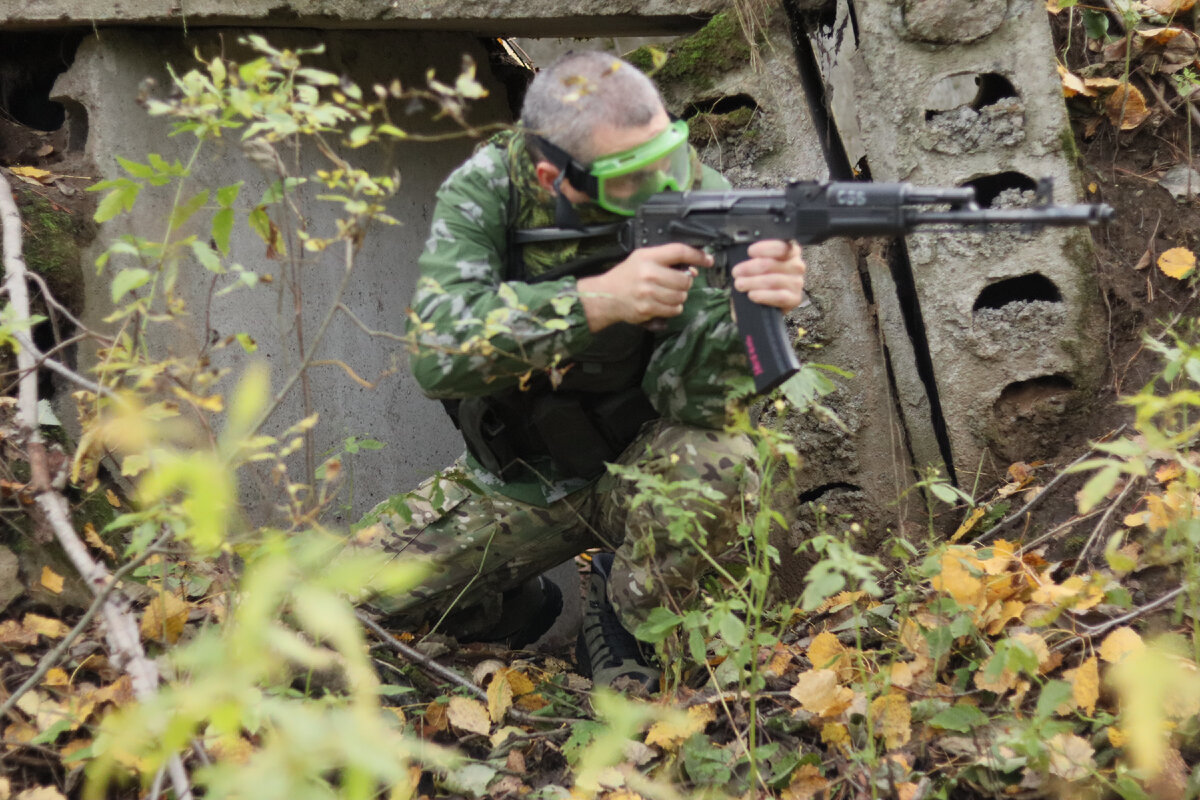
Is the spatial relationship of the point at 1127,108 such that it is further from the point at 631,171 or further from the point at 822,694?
the point at 822,694

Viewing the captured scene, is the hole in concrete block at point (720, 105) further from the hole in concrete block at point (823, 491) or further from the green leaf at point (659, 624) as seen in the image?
the green leaf at point (659, 624)

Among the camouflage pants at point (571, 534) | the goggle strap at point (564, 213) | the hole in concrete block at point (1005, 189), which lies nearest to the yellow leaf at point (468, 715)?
the camouflage pants at point (571, 534)

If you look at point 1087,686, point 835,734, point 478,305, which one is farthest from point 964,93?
point 835,734

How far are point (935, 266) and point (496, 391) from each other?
4.55 ft

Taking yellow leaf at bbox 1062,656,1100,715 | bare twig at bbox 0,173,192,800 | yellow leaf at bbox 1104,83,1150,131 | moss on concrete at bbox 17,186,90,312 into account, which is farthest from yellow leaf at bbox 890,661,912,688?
moss on concrete at bbox 17,186,90,312

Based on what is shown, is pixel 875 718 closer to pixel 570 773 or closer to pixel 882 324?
pixel 570 773

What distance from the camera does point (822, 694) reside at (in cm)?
228

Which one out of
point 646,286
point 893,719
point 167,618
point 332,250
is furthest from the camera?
point 332,250

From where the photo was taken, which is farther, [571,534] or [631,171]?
[571,534]

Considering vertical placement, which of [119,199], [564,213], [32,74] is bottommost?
[564,213]

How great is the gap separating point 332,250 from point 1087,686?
264 cm

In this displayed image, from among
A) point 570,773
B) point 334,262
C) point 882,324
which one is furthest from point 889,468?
point 334,262

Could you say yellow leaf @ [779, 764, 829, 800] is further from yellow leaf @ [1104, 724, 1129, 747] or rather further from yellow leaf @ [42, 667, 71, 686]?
yellow leaf @ [42, 667, 71, 686]

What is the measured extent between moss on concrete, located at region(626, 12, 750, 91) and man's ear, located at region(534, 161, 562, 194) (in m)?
0.89
